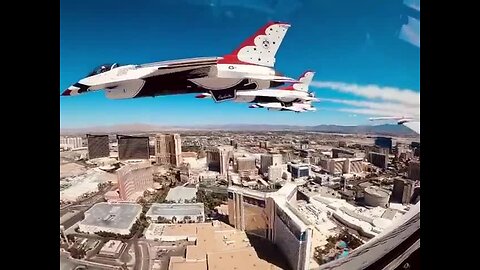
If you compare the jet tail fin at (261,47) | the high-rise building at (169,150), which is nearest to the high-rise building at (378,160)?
the jet tail fin at (261,47)

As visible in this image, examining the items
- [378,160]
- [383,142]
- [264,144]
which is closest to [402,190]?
[378,160]

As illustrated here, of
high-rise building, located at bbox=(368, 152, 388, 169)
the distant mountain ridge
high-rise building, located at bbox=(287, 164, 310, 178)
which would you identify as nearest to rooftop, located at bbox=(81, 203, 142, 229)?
the distant mountain ridge

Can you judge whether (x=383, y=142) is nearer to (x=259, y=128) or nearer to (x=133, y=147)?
(x=259, y=128)
